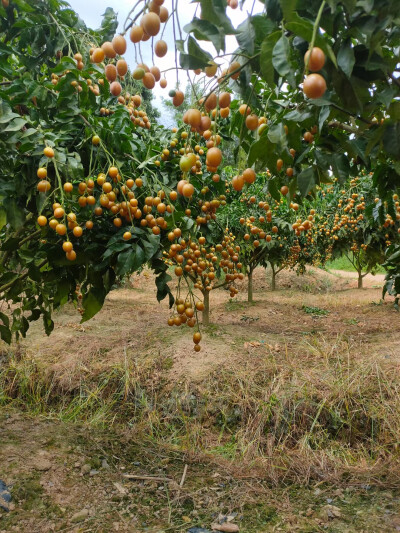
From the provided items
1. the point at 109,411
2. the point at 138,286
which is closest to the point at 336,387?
the point at 109,411

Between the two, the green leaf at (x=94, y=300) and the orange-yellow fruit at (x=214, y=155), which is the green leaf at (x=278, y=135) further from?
the green leaf at (x=94, y=300)

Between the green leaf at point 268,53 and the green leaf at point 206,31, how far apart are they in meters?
0.07

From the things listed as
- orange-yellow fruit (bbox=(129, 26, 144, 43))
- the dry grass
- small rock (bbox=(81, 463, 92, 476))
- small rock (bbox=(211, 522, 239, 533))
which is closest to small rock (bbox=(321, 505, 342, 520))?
the dry grass

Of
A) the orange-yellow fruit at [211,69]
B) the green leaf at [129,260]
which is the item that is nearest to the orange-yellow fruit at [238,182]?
the orange-yellow fruit at [211,69]

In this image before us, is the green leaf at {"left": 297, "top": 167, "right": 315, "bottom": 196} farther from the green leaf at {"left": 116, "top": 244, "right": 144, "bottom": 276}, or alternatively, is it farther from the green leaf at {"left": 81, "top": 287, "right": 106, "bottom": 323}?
the green leaf at {"left": 81, "top": 287, "right": 106, "bottom": 323}

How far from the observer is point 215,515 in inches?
Result: 74.0

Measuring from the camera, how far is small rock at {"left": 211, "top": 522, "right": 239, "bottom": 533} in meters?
1.74

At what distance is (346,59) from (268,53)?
0.12 metres

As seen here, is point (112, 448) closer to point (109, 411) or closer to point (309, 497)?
point (109, 411)

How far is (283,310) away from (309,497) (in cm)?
522

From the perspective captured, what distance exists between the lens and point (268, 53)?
673mm

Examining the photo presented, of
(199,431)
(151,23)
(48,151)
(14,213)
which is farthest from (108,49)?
(199,431)

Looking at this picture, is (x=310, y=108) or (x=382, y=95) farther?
(x=310, y=108)

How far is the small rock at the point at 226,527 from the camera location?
5.70 ft
